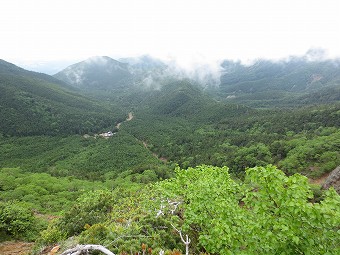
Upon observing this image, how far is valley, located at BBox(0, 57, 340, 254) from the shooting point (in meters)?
6.37

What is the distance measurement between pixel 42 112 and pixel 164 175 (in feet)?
366

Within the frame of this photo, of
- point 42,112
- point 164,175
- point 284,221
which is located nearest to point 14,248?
point 284,221

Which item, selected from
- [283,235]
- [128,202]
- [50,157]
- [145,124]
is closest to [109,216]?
[128,202]

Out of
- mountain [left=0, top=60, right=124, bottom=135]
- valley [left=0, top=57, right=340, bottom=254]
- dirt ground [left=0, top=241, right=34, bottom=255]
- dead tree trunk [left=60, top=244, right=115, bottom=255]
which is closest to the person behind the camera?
valley [left=0, top=57, right=340, bottom=254]

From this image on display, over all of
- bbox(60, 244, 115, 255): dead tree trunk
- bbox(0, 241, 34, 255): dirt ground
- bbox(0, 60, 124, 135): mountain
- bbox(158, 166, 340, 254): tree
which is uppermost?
bbox(158, 166, 340, 254): tree

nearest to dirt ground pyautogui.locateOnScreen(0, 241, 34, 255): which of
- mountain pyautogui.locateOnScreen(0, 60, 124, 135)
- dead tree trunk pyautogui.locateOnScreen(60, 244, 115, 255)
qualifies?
dead tree trunk pyautogui.locateOnScreen(60, 244, 115, 255)

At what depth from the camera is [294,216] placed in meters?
5.93

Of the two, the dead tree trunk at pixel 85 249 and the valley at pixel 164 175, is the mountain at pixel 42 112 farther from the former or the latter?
the dead tree trunk at pixel 85 249

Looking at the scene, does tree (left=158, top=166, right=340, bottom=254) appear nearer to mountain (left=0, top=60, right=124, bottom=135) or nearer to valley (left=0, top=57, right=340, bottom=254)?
valley (left=0, top=57, right=340, bottom=254)

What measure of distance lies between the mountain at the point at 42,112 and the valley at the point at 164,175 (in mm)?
687

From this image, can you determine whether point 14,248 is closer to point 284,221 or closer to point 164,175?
point 284,221

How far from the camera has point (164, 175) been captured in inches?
2425

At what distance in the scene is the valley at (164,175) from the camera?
637 centimetres

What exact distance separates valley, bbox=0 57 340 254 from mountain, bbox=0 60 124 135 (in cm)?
69
